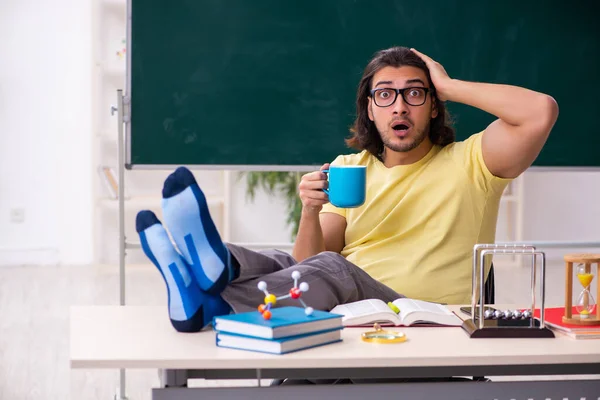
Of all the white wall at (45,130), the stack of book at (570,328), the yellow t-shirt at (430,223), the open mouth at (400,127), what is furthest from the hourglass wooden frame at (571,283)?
the white wall at (45,130)

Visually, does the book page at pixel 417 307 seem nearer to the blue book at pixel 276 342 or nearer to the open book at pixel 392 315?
the open book at pixel 392 315

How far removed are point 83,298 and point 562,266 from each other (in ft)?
11.0

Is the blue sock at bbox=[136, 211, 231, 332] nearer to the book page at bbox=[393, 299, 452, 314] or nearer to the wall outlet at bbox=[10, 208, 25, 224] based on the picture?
the book page at bbox=[393, 299, 452, 314]

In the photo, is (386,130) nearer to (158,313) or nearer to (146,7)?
(158,313)

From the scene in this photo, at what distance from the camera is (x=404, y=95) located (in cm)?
213

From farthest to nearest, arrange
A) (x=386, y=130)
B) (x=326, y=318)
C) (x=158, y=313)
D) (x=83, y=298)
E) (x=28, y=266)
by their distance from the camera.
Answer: (x=28, y=266)
(x=83, y=298)
(x=386, y=130)
(x=158, y=313)
(x=326, y=318)

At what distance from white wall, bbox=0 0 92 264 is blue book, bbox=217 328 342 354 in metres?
4.77

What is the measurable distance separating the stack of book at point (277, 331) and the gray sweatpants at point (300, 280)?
10 centimetres

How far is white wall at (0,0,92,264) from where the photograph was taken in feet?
18.8

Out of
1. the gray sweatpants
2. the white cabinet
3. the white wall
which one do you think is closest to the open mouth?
the gray sweatpants

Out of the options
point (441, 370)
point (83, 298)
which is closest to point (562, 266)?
point (83, 298)

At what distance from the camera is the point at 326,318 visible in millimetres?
1347

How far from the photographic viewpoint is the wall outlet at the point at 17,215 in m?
5.77

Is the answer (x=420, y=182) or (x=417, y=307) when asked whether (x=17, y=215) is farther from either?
(x=417, y=307)
